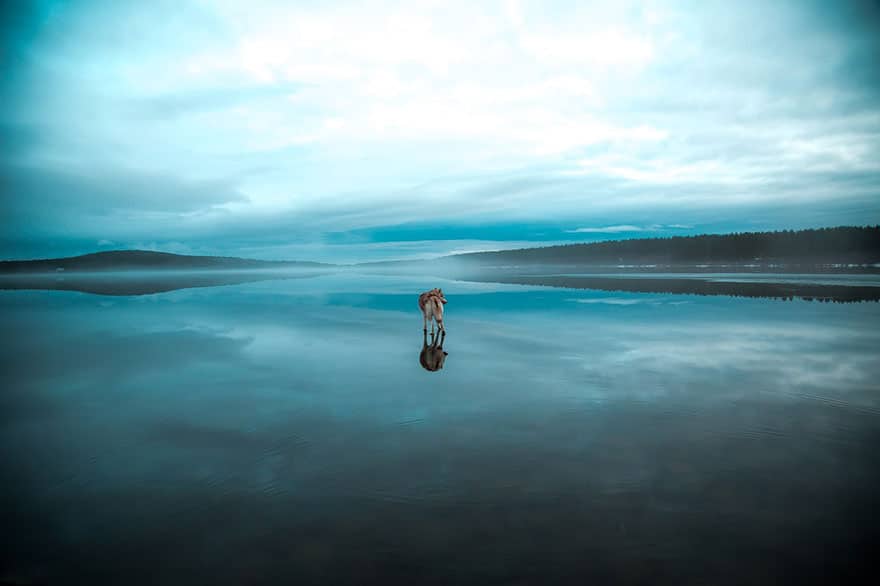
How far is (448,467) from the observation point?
5.55 meters

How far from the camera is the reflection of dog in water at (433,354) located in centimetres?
1127

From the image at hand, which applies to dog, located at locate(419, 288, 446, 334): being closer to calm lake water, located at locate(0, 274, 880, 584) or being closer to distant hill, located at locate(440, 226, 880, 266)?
calm lake water, located at locate(0, 274, 880, 584)

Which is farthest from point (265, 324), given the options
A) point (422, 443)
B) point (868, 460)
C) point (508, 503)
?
point (868, 460)

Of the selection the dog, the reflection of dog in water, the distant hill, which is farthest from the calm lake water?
the distant hill

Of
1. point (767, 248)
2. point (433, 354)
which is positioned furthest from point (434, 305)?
point (767, 248)

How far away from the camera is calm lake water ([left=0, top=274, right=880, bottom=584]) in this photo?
3.90 m

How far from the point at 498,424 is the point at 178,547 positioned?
4.47m

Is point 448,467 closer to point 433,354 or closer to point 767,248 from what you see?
point 433,354

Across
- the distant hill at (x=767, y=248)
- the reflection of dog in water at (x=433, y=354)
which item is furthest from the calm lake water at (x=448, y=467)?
the distant hill at (x=767, y=248)

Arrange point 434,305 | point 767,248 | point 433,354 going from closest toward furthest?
1. point 433,354
2. point 434,305
3. point 767,248

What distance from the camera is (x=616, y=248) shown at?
537 feet

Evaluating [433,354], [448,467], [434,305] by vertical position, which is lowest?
[448,467]

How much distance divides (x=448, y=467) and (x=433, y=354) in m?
7.08

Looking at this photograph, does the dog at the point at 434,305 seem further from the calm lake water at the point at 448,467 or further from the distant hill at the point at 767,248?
the distant hill at the point at 767,248
